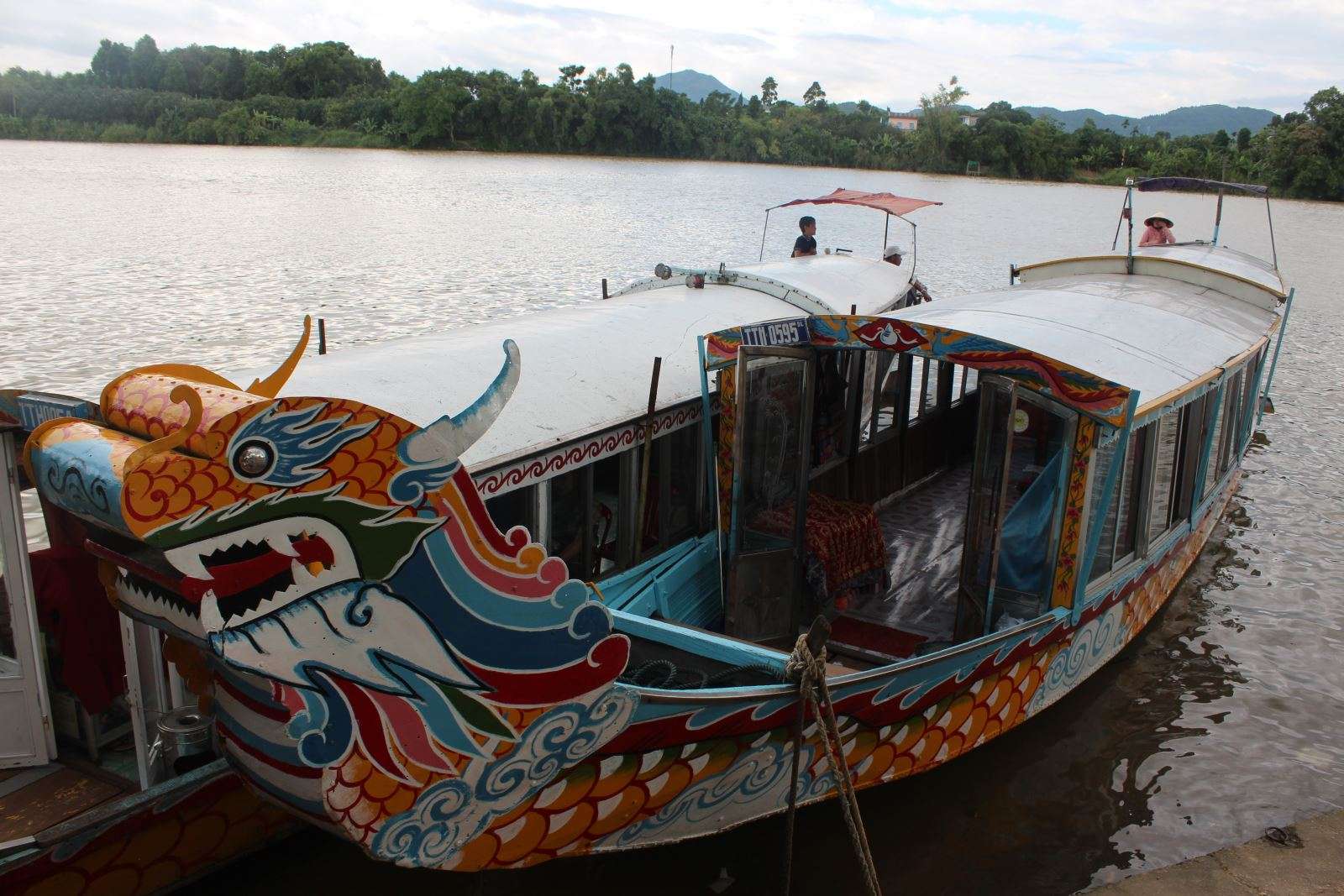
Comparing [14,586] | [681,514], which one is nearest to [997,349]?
[681,514]

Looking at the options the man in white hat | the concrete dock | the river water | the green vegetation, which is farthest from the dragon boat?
the green vegetation

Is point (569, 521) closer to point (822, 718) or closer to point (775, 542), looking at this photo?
point (775, 542)

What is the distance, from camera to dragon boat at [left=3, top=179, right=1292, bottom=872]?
11.3 ft

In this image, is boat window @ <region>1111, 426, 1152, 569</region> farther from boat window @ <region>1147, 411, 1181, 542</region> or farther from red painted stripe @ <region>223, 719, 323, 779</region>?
red painted stripe @ <region>223, 719, 323, 779</region>

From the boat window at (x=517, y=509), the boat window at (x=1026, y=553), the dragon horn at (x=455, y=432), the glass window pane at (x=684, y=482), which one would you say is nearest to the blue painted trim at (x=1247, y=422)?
the boat window at (x=1026, y=553)

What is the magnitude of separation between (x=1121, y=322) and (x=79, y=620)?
22.4 ft

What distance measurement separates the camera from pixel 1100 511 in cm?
593

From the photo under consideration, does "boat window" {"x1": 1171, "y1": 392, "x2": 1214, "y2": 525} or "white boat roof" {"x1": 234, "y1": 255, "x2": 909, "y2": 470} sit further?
"boat window" {"x1": 1171, "y1": 392, "x2": 1214, "y2": 525}

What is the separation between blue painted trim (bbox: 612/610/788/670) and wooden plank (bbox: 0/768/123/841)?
2599 mm

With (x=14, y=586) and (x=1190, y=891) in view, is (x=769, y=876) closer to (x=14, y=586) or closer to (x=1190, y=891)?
(x=1190, y=891)

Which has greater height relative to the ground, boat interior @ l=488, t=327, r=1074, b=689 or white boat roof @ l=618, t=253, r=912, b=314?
white boat roof @ l=618, t=253, r=912, b=314

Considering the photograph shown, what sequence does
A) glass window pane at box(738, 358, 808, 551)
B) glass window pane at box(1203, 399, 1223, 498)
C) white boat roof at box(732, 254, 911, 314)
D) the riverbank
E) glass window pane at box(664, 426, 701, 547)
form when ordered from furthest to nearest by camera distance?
the riverbank
white boat roof at box(732, 254, 911, 314)
glass window pane at box(1203, 399, 1223, 498)
glass window pane at box(664, 426, 701, 547)
glass window pane at box(738, 358, 808, 551)

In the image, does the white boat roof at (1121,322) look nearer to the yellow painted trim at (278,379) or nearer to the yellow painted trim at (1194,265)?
the yellow painted trim at (1194,265)

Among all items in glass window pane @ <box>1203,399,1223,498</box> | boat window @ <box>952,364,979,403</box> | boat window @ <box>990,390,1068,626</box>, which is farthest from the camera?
boat window @ <box>952,364,979,403</box>
